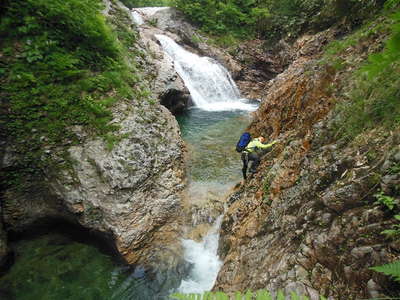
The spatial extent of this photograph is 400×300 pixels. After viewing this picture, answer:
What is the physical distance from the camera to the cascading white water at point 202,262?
5.26 meters

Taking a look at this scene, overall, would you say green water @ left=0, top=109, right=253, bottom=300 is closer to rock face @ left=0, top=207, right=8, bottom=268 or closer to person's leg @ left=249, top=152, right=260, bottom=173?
rock face @ left=0, top=207, right=8, bottom=268

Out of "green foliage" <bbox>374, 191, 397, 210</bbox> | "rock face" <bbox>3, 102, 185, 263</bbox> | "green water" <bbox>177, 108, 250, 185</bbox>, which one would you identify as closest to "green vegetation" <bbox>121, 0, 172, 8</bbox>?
"green water" <bbox>177, 108, 250, 185</bbox>

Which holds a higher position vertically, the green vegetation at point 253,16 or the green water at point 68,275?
the green vegetation at point 253,16

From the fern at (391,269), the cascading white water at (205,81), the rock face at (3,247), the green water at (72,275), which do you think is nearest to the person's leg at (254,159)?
the green water at (72,275)

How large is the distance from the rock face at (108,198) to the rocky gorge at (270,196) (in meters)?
0.03

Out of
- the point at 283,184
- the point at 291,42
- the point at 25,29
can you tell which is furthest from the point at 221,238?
the point at 291,42

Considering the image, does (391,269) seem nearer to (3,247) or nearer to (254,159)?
(254,159)

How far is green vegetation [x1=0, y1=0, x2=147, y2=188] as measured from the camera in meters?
5.67

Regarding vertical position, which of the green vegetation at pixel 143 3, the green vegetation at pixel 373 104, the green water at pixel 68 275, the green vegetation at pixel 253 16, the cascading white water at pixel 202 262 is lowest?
the cascading white water at pixel 202 262

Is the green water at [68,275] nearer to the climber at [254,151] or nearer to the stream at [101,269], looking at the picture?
the stream at [101,269]

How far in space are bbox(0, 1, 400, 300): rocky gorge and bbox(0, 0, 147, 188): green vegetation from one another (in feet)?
1.03

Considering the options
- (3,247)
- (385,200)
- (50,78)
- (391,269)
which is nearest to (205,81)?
(50,78)

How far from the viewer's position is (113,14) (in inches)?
411

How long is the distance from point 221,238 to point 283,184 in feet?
7.43
